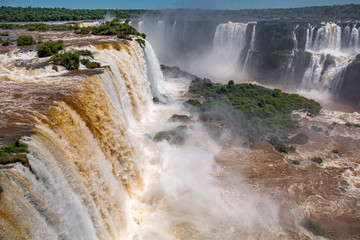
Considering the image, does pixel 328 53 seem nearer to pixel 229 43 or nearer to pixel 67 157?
pixel 229 43

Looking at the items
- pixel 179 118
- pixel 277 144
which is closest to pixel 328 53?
pixel 277 144

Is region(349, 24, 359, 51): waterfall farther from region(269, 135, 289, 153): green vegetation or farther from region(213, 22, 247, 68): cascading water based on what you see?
region(269, 135, 289, 153): green vegetation

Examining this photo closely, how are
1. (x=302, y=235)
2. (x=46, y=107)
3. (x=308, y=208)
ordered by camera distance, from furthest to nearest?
(x=308, y=208) → (x=302, y=235) → (x=46, y=107)

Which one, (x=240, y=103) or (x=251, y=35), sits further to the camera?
(x=251, y=35)

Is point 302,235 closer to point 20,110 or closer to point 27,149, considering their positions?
point 27,149

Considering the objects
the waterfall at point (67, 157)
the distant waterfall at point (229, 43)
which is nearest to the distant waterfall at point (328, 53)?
the distant waterfall at point (229, 43)

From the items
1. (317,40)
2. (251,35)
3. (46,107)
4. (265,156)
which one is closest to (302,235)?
(265,156)
